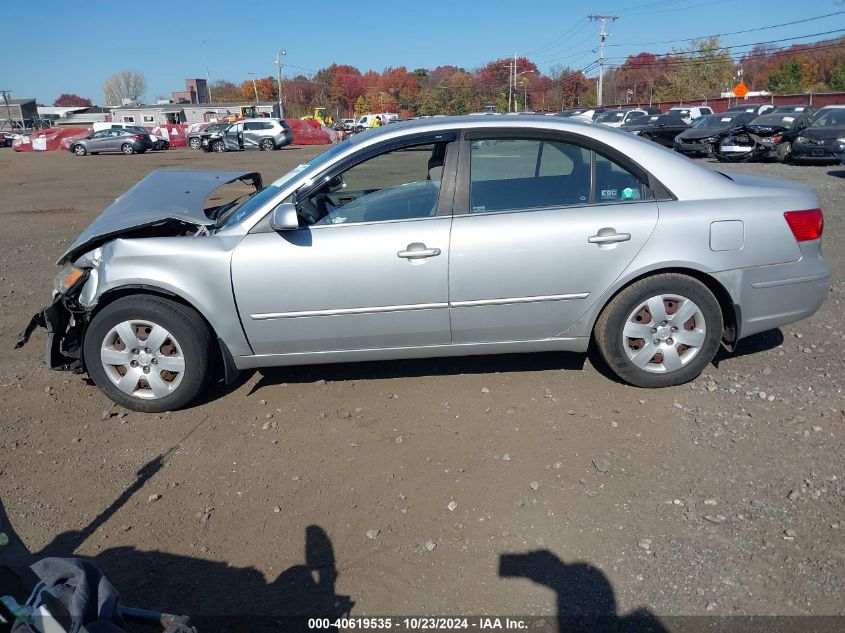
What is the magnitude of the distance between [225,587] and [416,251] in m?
2.03

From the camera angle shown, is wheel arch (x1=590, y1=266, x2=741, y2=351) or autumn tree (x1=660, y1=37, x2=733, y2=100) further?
autumn tree (x1=660, y1=37, x2=733, y2=100)

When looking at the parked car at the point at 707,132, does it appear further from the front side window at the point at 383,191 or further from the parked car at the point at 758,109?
the front side window at the point at 383,191

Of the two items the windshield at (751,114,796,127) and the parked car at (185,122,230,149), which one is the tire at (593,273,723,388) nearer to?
the windshield at (751,114,796,127)

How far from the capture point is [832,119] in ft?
61.9

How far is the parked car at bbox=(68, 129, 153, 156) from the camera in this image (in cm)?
3750

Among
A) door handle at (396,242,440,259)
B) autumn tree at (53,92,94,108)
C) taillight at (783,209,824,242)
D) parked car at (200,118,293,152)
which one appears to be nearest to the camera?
door handle at (396,242,440,259)

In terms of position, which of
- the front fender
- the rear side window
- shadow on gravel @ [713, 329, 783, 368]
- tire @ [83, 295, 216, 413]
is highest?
the rear side window

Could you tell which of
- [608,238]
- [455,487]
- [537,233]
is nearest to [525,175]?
[537,233]

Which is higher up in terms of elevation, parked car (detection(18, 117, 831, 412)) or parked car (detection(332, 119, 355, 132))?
parked car (detection(332, 119, 355, 132))

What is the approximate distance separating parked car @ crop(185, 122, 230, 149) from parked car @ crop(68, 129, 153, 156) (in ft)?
13.4

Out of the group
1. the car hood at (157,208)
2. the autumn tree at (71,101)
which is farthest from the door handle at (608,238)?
the autumn tree at (71,101)

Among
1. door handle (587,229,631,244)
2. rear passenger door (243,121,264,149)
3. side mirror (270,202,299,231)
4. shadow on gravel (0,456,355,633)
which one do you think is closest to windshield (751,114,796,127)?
door handle (587,229,631,244)

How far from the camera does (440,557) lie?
285 centimetres

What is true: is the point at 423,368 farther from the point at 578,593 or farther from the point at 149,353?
the point at 578,593
